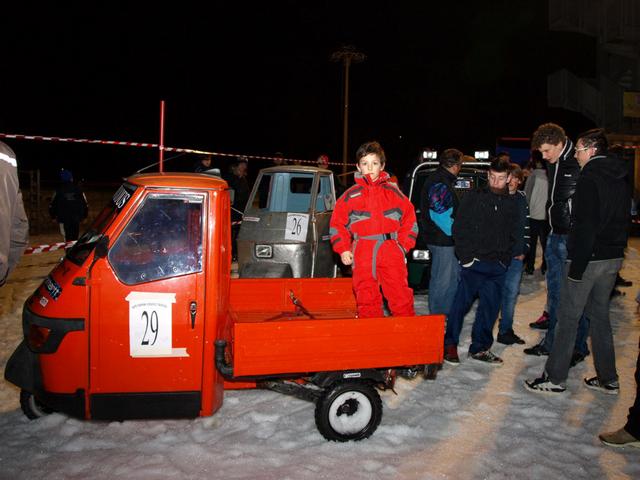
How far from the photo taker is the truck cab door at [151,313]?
11.3ft

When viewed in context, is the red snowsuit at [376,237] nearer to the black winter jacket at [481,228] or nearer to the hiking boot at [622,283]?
the black winter jacket at [481,228]

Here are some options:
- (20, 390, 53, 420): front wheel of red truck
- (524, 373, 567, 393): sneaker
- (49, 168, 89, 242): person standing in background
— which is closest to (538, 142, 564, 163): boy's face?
(524, 373, 567, 393): sneaker

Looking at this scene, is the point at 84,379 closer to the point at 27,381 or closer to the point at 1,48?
the point at 27,381

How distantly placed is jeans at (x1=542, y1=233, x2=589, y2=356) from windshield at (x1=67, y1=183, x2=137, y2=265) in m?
4.05

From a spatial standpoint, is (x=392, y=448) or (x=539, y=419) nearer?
(x=392, y=448)

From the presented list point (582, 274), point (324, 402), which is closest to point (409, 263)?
point (582, 274)

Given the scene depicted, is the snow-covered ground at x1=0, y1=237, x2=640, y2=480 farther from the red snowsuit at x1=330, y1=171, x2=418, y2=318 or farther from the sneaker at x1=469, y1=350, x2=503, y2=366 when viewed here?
the red snowsuit at x1=330, y1=171, x2=418, y2=318

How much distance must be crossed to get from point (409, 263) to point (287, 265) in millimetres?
1787

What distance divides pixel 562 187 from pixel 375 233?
2.14 m

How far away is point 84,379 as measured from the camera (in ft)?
11.3

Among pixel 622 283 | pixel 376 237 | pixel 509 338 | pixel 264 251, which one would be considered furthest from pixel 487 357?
pixel 622 283

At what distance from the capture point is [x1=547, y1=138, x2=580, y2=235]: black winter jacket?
5152 millimetres

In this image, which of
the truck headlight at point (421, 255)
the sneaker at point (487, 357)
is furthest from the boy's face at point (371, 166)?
the truck headlight at point (421, 255)

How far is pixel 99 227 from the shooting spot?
364 cm
